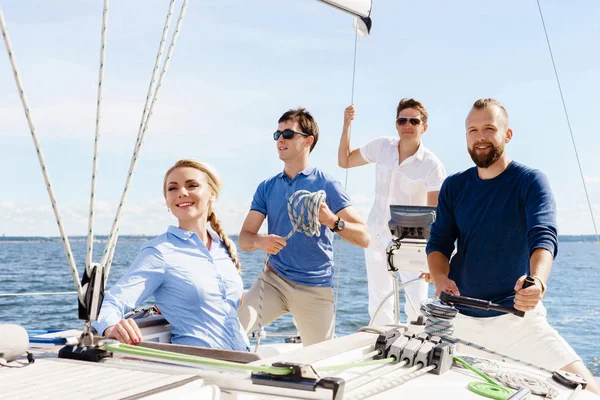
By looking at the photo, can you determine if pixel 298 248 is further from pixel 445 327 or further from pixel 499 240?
pixel 445 327

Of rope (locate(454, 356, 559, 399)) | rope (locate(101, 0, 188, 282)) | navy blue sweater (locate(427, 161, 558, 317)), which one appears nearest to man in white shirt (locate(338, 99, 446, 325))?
navy blue sweater (locate(427, 161, 558, 317))

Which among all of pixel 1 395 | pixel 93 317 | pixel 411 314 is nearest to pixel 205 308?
pixel 93 317

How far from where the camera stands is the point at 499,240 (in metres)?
2.69

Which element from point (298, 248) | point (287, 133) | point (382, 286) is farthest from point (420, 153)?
point (298, 248)

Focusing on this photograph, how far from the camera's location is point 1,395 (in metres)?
1.34

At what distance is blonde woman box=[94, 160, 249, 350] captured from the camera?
89.0 inches

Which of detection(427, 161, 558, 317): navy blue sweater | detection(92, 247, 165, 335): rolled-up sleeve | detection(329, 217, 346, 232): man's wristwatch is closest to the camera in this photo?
detection(92, 247, 165, 335): rolled-up sleeve

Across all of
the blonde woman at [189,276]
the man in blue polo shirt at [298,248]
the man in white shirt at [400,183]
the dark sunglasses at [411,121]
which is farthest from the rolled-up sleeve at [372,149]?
the blonde woman at [189,276]

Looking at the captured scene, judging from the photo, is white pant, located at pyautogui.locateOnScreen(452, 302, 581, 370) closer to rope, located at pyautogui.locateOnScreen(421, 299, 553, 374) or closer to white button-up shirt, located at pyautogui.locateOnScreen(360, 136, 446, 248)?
rope, located at pyautogui.locateOnScreen(421, 299, 553, 374)

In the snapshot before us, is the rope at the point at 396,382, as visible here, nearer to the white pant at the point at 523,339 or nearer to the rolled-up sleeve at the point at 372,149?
the white pant at the point at 523,339

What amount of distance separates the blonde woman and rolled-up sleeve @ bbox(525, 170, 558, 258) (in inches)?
44.2

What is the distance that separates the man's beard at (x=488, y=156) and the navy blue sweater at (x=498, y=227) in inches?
3.0

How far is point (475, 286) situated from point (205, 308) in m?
1.10

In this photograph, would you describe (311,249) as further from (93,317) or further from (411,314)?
(93,317)
